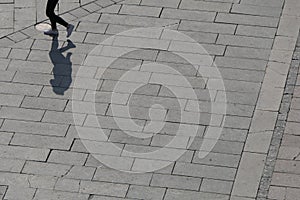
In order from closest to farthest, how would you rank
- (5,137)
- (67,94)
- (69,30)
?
(5,137), (67,94), (69,30)

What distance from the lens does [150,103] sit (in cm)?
1245

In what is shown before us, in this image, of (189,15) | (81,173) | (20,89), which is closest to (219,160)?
(81,173)

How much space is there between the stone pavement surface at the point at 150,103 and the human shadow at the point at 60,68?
0.02m

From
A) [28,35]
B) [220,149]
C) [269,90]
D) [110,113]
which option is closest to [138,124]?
[110,113]

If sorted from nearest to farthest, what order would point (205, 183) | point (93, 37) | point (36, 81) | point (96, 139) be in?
point (205, 183) → point (96, 139) → point (36, 81) → point (93, 37)

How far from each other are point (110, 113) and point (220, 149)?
169 centimetres

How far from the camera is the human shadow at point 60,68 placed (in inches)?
506

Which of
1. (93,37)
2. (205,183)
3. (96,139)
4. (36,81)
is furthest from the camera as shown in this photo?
(93,37)

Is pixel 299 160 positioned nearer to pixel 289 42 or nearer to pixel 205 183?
pixel 205 183

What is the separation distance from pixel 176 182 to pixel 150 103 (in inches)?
65.6

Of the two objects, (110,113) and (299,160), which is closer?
(299,160)

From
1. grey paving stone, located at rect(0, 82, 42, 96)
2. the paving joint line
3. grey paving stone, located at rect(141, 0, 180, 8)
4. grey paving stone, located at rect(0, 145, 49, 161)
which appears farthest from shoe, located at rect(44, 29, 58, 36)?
the paving joint line

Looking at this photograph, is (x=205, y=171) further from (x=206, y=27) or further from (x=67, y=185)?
(x=206, y=27)

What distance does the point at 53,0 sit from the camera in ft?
44.5
